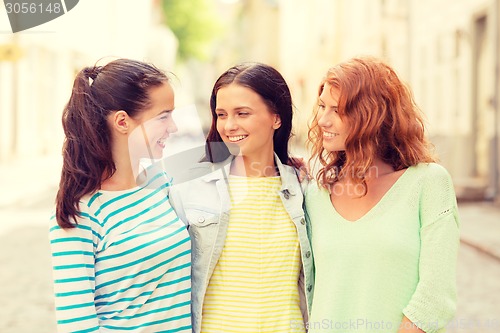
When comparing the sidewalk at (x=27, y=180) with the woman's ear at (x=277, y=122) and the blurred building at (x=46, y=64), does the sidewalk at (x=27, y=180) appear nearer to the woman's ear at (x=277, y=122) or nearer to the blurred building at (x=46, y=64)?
the blurred building at (x=46, y=64)

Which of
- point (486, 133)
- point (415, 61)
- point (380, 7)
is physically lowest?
point (486, 133)

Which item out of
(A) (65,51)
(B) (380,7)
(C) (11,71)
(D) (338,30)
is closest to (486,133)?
(B) (380,7)

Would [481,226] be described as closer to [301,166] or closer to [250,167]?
[301,166]

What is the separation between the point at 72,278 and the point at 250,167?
0.88 m

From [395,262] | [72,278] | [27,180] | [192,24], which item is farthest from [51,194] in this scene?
[192,24]

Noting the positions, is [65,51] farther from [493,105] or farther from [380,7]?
[493,105]

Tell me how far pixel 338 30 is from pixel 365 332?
26.3 metres

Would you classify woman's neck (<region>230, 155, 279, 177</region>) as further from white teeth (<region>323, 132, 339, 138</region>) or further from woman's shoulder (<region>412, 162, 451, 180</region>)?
woman's shoulder (<region>412, 162, 451, 180</region>)

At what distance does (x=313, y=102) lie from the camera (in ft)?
51.9

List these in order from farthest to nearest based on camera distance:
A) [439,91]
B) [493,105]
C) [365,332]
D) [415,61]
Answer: [415,61] → [439,91] → [493,105] → [365,332]

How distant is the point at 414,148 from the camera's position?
7.91 feet

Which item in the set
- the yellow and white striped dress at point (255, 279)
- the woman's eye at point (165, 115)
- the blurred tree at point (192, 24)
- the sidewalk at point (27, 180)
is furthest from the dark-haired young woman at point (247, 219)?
the blurred tree at point (192, 24)

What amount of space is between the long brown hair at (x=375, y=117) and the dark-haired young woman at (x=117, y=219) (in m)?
0.62

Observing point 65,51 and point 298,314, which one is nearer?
point 298,314
